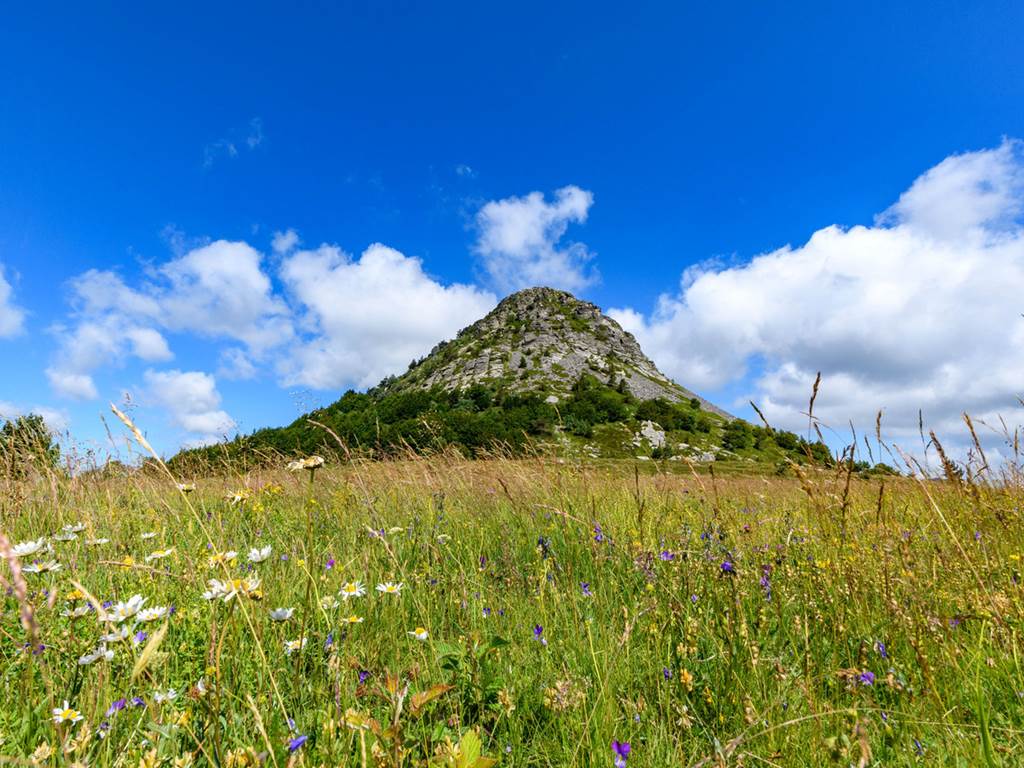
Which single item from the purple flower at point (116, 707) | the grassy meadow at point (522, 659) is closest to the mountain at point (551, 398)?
the grassy meadow at point (522, 659)

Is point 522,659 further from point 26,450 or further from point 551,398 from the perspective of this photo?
point 551,398

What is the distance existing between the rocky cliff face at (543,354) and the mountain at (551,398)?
8.1 inches

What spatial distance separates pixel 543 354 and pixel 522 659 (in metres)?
73.7

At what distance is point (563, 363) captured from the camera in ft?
240

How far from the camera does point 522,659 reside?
2.50 metres

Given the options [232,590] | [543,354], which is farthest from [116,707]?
[543,354]

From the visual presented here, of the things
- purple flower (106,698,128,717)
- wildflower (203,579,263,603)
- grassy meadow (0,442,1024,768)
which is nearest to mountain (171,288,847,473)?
grassy meadow (0,442,1024,768)

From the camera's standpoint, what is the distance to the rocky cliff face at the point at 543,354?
2685 inches

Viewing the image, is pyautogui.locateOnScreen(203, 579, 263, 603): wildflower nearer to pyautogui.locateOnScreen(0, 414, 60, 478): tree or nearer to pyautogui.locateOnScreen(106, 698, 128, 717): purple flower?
pyautogui.locateOnScreen(106, 698, 128, 717): purple flower

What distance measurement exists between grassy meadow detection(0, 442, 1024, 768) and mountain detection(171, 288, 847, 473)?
2345cm

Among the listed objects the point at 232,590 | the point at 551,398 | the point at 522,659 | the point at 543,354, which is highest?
the point at 543,354

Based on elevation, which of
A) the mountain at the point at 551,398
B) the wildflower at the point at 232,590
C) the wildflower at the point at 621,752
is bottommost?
the wildflower at the point at 621,752

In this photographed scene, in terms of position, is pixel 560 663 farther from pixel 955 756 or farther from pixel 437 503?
pixel 437 503

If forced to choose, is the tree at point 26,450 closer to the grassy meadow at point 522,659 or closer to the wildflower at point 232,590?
the grassy meadow at point 522,659
